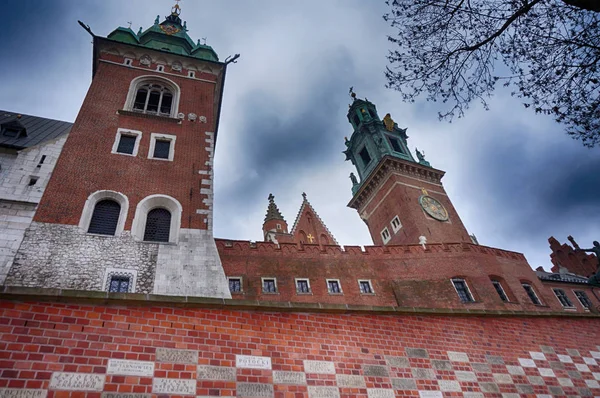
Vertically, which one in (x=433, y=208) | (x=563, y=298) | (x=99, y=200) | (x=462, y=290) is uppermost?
(x=433, y=208)

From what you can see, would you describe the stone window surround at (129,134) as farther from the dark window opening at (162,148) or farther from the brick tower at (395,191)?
the brick tower at (395,191)

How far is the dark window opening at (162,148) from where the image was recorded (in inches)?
637

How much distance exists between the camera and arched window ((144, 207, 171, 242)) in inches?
520

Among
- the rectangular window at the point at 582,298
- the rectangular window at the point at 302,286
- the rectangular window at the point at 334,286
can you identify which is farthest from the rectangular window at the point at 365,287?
the rectangular window at the point at 582,298

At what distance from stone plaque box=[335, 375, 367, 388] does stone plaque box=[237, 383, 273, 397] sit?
1.17m

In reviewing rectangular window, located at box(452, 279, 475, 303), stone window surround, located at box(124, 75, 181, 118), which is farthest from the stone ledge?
rectangular window, located at box(452, 279, 475, 303)

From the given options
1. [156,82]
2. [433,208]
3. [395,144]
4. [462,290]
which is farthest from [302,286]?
[395,144]

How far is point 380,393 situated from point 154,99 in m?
18.2

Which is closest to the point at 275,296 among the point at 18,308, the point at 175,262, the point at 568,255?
the point at 175,262

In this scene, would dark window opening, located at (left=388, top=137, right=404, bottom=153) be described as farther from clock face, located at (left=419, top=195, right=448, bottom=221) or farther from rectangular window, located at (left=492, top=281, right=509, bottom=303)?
rectangular window, located at (left=492, top=281, right=509, bottom=303)

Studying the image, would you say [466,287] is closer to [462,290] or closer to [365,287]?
[462,290]

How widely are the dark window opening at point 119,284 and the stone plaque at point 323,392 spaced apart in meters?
7.39

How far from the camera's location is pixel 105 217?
1302cm

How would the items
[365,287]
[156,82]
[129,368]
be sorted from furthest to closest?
[365,287]
[156,82]
[129,368]
